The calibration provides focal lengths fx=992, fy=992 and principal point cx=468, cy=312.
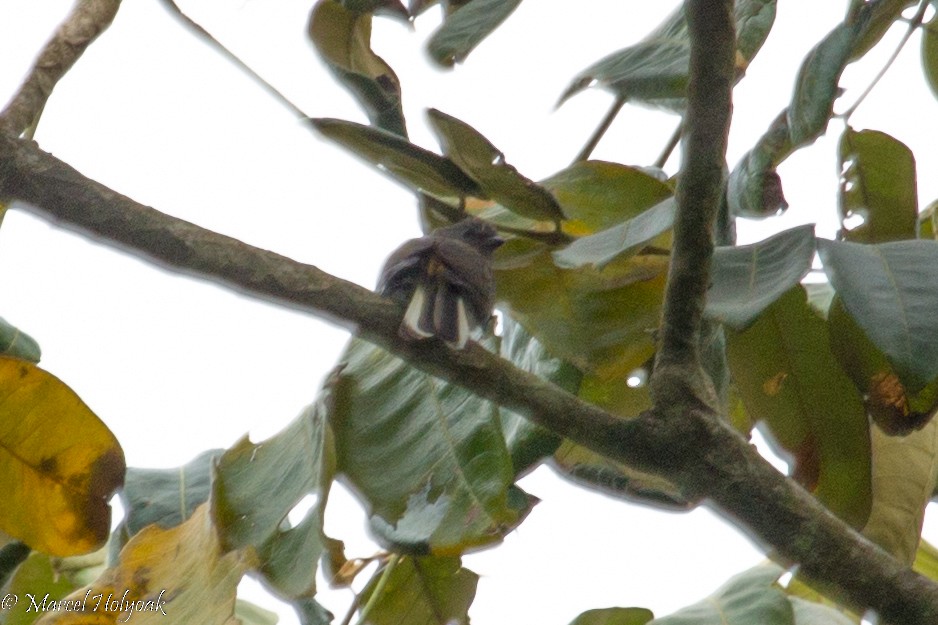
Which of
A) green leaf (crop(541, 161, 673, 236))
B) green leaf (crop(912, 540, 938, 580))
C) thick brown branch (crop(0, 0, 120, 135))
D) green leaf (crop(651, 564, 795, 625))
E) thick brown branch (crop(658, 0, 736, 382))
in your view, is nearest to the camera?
thick brown branch (crop(658, 0, 736, 382))

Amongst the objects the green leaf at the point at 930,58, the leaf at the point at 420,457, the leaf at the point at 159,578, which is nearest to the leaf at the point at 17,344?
the leaf at the point at 159,578

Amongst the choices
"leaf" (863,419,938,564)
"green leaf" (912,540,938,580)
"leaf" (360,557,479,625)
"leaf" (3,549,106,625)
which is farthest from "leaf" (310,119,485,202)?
"green leaf" (912,540,938,580)

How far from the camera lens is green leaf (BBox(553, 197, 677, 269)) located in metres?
1.14

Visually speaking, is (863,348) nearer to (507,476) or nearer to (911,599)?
(911,599)

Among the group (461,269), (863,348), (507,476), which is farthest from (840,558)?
(461,269)

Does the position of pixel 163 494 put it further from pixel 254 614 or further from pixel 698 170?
pixel 698 170

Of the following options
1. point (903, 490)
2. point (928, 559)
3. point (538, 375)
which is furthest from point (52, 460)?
point (928, 559)

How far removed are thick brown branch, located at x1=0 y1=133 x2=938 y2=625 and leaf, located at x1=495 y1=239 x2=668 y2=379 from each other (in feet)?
0.93

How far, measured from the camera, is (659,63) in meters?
1.42

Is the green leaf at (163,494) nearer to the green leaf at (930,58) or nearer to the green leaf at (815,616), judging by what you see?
the green leaf at (815,616)

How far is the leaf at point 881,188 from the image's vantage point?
1.53 m

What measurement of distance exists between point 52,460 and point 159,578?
22 centimetres

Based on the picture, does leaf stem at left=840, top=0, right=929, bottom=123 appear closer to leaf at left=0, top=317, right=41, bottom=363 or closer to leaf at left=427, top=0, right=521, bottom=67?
leaf at left=427, top=0, right=521, bottom=67

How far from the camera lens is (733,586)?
150 centimetres
